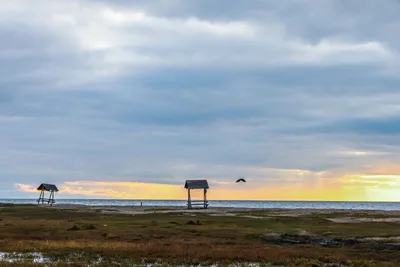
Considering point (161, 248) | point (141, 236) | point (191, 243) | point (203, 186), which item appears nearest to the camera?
point (161, 248)

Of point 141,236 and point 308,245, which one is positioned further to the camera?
point 141,236

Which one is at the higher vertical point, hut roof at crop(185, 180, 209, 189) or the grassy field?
hut roof at crop(185, 180, 209, 189)

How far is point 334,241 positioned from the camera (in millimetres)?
42031

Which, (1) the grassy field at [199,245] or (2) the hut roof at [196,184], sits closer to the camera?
(1) the grassy field at [199,245]

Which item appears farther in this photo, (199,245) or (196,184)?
(196,184)

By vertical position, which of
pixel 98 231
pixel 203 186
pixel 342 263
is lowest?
pixel 342 263

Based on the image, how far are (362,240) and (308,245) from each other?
5.50 metres

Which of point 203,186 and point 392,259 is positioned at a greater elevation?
point 203,186

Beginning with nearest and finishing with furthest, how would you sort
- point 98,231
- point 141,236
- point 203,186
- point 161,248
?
1. point 161,248
2. point 141,236
3. point 98,231
4. point 203,186

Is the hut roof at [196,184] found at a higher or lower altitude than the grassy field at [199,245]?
higher

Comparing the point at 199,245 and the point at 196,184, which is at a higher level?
the point at 196,184

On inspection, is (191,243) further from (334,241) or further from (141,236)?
(334,241)

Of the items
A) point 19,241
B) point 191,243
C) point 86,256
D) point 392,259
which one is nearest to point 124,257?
point 86,256

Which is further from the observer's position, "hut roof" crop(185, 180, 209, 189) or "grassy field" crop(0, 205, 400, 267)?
"hut roof" crop(185, 180, 209, 189)
